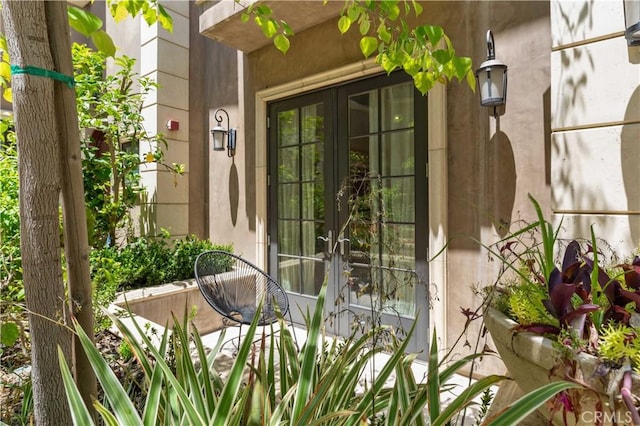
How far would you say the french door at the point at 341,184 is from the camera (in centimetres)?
306

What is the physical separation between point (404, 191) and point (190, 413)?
2654 millimetres

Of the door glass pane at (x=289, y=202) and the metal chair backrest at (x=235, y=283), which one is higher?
the door glass pane at (x=289, y=202)

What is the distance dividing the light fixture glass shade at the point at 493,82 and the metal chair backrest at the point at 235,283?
6.92 feet

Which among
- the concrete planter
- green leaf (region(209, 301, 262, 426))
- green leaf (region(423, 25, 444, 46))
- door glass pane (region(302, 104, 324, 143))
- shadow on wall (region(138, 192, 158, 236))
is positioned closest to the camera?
the concrete planter

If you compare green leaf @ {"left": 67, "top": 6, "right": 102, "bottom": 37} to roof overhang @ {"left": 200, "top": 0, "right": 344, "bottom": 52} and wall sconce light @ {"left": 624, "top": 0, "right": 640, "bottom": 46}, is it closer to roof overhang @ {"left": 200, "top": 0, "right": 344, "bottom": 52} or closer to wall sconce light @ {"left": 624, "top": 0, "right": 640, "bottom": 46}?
wall sconce light @ {"left": 624, "top": 0, "right": 640, "bottom": 46}

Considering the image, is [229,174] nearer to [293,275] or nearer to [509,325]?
[293,275]

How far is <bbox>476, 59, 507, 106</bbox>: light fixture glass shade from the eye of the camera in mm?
2514

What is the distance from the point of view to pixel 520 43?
2.60 metres

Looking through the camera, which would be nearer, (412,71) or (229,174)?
(412,71)

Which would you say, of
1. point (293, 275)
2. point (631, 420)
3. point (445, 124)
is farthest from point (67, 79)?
point (293, 275)

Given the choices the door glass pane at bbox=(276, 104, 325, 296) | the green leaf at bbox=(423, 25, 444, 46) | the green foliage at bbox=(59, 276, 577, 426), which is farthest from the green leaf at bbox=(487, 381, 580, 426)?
the door glass pane at bbox=(276, 104, 325, 296)

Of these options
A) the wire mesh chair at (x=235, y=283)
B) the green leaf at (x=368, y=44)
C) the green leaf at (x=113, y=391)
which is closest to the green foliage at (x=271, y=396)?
the green leaf at (x=113, y=391)

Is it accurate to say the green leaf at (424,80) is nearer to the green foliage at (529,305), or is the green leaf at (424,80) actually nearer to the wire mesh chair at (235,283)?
the green foliage at (529,305)

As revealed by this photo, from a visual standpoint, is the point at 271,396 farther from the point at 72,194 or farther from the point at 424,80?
the point at 424,80
